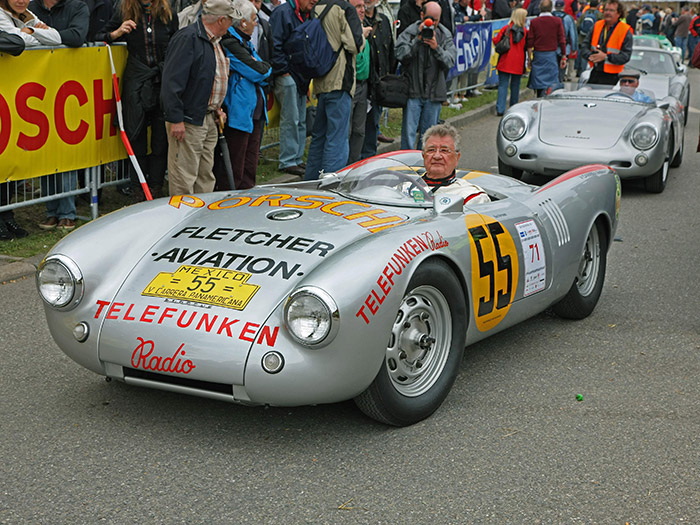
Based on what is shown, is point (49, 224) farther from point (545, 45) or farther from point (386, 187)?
point (545, 45)

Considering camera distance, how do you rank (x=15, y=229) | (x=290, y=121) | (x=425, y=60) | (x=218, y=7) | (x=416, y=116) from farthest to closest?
1. (x=416, y=116)
2. (x=425, y=60)
3. (x=290, y=121)
4. (x=15, y=229)
5. (x=218, y=7)

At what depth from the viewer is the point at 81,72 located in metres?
7.14

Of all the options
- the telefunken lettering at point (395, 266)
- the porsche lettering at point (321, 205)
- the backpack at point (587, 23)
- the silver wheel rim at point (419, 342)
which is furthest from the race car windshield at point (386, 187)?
the backpack at point (587, 23)

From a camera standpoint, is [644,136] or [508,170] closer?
[644,136]

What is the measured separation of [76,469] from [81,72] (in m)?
4.37

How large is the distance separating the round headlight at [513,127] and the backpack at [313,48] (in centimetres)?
231

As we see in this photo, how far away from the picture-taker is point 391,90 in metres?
9.80

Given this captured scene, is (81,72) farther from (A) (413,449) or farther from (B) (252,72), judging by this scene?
(A) (413,449)

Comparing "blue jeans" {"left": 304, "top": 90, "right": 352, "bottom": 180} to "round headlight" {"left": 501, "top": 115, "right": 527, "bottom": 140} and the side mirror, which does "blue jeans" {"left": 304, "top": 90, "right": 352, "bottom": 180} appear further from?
the side mirror

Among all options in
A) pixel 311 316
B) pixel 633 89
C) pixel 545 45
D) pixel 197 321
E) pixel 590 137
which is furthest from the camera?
pixel 545 45

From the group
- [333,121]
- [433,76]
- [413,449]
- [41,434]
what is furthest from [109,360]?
[433,76]

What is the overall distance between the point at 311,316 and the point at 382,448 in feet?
2.20

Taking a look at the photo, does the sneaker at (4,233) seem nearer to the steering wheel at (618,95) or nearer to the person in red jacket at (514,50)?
the steering wheel at (618,95)

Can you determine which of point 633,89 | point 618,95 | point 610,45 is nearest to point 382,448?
point 618,95
